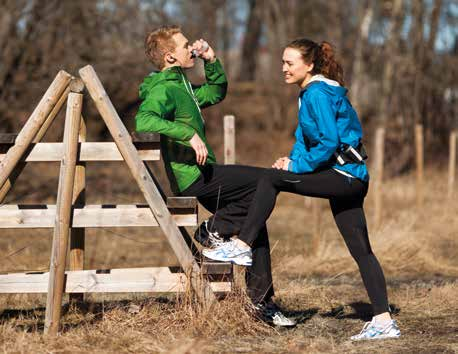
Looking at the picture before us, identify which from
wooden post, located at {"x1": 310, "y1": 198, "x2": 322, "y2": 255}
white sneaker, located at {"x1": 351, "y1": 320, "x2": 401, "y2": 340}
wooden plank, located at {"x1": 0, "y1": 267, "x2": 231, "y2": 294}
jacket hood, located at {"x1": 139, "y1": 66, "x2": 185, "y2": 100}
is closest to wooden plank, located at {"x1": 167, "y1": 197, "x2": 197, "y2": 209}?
wooden plank, located at {"x1": 0, "y1": 267, "x2": 231, "y2": 294}

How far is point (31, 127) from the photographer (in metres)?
5.30

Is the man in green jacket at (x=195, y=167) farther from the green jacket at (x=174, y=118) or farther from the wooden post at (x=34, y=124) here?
the wooden post at (x=34, y=124)

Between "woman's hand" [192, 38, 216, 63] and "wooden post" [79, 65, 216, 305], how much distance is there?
716 millimetres

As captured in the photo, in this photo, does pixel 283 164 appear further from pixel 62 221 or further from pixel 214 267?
pixel 62 221

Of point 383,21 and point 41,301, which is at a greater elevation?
point 383,21

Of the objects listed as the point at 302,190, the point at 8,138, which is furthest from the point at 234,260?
the point at 8,138

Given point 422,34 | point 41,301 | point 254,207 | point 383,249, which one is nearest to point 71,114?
point 254,207

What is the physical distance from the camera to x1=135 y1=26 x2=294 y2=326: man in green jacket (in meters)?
5.38

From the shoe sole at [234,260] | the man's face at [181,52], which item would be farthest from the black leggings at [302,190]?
the man's face at [181,52]

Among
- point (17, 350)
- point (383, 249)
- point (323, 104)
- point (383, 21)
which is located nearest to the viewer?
point (17, 350)

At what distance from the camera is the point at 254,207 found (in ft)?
17.2

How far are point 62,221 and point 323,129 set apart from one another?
165cm

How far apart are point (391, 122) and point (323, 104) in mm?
18738

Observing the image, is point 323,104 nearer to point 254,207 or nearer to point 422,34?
point 254,207
